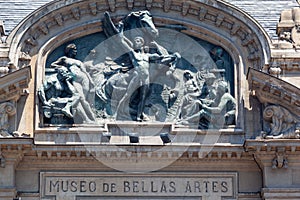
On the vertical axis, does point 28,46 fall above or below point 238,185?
above

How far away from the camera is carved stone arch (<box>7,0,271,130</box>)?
32031mm

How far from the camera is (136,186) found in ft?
102

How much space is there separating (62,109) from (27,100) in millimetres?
928

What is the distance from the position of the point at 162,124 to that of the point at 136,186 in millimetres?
1702

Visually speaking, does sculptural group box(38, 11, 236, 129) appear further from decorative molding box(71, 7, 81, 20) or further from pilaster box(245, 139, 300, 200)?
pilaster box(245, 139, 300, 200)

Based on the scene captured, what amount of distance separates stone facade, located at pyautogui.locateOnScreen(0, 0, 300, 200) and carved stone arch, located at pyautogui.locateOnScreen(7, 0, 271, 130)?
0.08 ft

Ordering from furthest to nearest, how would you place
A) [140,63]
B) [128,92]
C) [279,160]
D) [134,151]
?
[140,63]
[128,92]
[134,151]
[279,160]

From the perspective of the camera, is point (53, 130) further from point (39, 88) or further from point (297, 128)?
point (297, 128)

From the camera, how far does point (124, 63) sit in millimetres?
32375

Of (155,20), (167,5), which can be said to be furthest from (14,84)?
(167,5)

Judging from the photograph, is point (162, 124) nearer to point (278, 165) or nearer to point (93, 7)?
point (278, 165)

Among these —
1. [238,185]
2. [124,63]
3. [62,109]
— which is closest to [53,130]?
[62,109]

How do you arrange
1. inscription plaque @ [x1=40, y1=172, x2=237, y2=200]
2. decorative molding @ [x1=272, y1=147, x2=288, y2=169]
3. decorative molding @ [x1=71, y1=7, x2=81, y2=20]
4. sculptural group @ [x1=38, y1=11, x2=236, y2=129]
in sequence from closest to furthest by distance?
decorative molding @ [x1=272, y1=147, x2=288, y2=169], inscription plaque @ [x1=40, y1=172, x2=237, y2=200], sculptural group @ [x1=38, y1=11, x2=236, y2=129], decorative molding @ [x1=71, y1=7, x2=81, y2=20]

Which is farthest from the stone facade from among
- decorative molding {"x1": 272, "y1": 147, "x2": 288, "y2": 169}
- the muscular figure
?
the muscular figure
